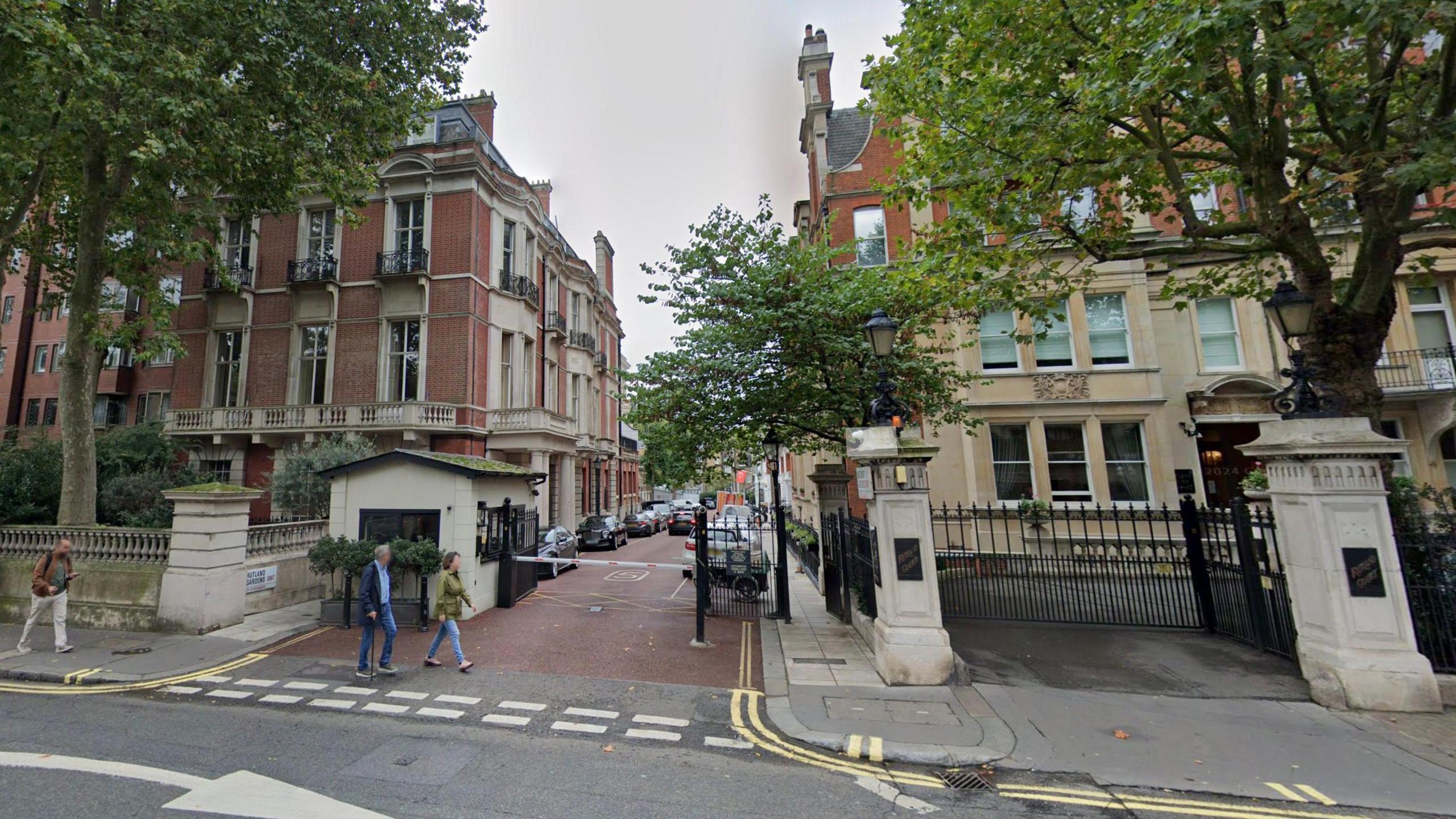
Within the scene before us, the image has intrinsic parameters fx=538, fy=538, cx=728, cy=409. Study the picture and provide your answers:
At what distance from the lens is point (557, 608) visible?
1134 cm

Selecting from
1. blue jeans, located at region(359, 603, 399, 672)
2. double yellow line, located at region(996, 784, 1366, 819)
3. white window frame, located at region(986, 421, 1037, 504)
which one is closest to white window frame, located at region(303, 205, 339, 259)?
blue jeans, located at region(359, 603, 399, 672)

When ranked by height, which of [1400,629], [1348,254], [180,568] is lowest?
[1400,629]

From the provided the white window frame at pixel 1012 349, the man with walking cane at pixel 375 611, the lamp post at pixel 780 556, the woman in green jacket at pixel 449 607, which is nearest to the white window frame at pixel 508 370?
the lamp post at pixel 780 556

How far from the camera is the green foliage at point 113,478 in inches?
526

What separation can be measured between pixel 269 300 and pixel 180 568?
17850 millimetres

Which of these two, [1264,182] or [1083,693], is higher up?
[1264,182]

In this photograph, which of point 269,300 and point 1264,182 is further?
point 269,300

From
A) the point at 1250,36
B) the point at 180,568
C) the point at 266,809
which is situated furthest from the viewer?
the point at 180,568

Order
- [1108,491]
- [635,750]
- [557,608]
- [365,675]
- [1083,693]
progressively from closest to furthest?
1. [635,750]
2. [1083,693]
3. [365,675]
4. [557,608]
5. [1108,491]

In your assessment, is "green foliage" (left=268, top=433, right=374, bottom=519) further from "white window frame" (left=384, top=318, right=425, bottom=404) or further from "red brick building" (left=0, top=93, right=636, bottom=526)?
"white window frame" (left=384, top=318, right=425, bottom=404)

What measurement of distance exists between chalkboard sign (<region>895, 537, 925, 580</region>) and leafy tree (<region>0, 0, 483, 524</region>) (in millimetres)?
14320

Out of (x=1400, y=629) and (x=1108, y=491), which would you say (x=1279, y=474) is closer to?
(x=1400, y=629)

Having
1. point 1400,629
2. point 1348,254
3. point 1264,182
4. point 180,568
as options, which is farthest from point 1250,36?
point 180,568

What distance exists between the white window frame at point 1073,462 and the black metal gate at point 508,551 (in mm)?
14279
